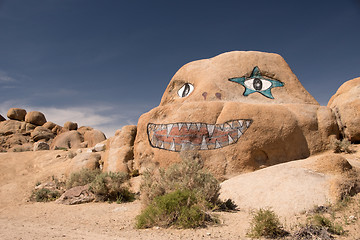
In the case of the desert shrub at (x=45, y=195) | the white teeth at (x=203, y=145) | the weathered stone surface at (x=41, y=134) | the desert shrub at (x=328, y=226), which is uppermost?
the weathered stone surface at (x=41, y=134)

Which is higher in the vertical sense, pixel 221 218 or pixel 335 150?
pixel 335 150

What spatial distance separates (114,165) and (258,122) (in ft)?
21.5

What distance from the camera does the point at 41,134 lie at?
1203 inches

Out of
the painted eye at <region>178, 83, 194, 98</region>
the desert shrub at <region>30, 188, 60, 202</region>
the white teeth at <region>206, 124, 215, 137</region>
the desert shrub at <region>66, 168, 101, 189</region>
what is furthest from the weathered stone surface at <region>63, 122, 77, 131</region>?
the white teeth at <region>206, 124, 215, 137</region>

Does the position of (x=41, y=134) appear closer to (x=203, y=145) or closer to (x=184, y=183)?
(x=203, y=145)

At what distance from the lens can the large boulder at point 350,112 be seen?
9298 millimetres

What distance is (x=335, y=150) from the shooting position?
8883mm

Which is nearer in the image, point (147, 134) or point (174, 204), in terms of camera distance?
point (174, 204)

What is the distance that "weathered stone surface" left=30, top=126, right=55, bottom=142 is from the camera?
30.2 meters

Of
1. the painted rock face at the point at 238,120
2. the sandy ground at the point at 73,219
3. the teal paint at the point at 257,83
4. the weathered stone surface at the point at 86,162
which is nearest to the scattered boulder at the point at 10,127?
the sandy ground at the point at 73,219

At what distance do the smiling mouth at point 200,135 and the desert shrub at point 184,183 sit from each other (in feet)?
7.04

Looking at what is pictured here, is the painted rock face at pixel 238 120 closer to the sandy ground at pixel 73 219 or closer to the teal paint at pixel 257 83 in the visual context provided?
the teal paint at pixel 257 83

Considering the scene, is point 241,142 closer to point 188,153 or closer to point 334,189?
point 188,153

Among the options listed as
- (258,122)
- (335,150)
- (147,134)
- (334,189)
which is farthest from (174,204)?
(335,150)
